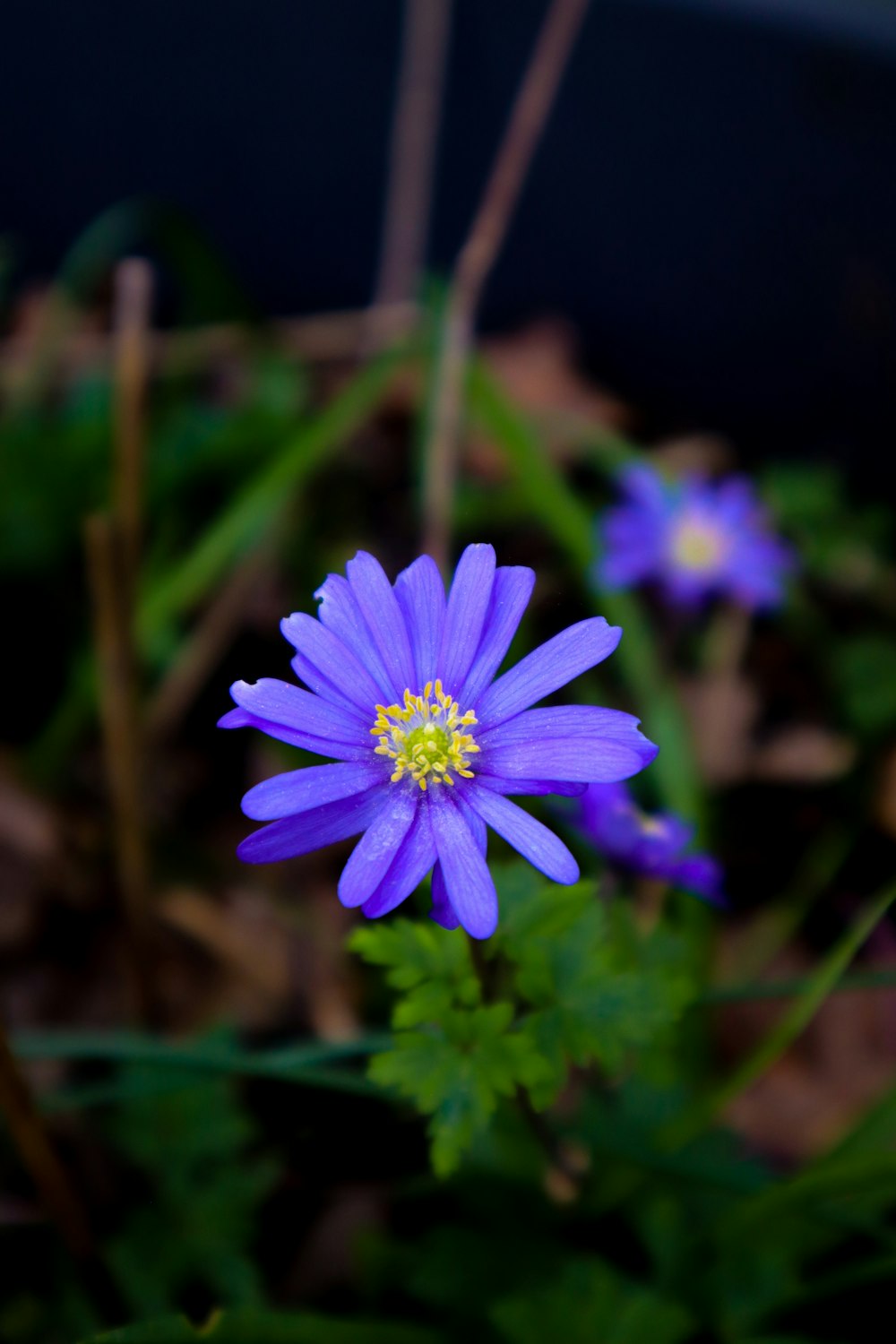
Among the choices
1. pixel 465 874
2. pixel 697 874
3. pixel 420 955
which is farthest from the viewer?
pixel 697 874

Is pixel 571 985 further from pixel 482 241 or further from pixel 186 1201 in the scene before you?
pixel 482 241

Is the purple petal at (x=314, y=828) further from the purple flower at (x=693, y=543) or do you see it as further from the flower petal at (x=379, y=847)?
the purple flower at (x=693, y=543)

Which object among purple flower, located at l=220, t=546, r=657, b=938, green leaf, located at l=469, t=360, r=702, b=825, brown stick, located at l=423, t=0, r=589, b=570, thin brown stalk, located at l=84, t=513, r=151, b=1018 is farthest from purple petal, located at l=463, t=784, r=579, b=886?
brown stick, located at l=423, t=0, r=589, b=570

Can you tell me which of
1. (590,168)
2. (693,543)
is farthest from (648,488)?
(590,168)

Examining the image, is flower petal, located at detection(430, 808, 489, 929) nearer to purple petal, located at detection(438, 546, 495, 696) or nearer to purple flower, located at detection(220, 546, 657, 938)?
purple flower, located at detection(220, 546, 657, 938)

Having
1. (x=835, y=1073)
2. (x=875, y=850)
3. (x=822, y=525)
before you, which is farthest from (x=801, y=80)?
(x=835, y=1073)
